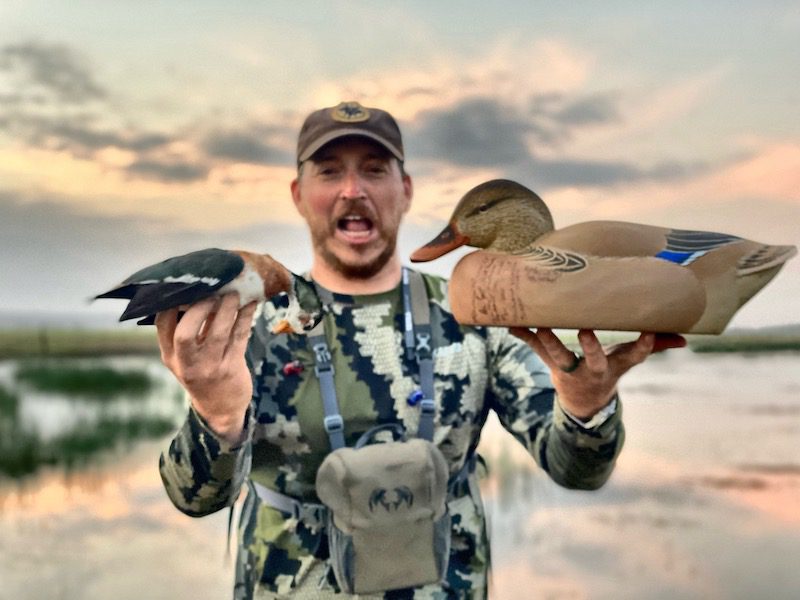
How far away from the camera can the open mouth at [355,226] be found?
2.63m

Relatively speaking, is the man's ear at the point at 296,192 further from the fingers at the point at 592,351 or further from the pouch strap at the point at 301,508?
the fingers at the point at 592,351

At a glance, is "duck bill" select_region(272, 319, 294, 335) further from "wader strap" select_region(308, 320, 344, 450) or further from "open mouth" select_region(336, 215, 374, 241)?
"open mouth" select_region(336, 215, 374, 241)

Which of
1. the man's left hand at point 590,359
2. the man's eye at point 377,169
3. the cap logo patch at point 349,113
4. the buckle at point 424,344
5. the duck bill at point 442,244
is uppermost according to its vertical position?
the cap logo patch at point 349,113

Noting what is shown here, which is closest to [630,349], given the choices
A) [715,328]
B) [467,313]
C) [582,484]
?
[715,328]

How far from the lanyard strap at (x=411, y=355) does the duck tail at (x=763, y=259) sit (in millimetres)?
1111

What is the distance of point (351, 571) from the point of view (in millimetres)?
2350

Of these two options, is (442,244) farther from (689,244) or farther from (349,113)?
(349,113)

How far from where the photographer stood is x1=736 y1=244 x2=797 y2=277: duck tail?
70.2 inches

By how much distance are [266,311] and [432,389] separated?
0.69m

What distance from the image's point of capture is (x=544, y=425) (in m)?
2.52

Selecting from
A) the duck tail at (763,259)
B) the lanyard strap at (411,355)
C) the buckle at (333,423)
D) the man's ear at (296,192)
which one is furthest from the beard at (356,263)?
the duck tail at (763,259)

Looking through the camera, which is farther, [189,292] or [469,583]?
[469,583]

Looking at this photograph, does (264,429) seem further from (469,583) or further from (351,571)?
(469,583)

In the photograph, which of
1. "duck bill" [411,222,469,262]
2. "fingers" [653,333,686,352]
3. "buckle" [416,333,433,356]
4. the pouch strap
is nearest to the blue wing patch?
"fingers" [653,333,686,352]
